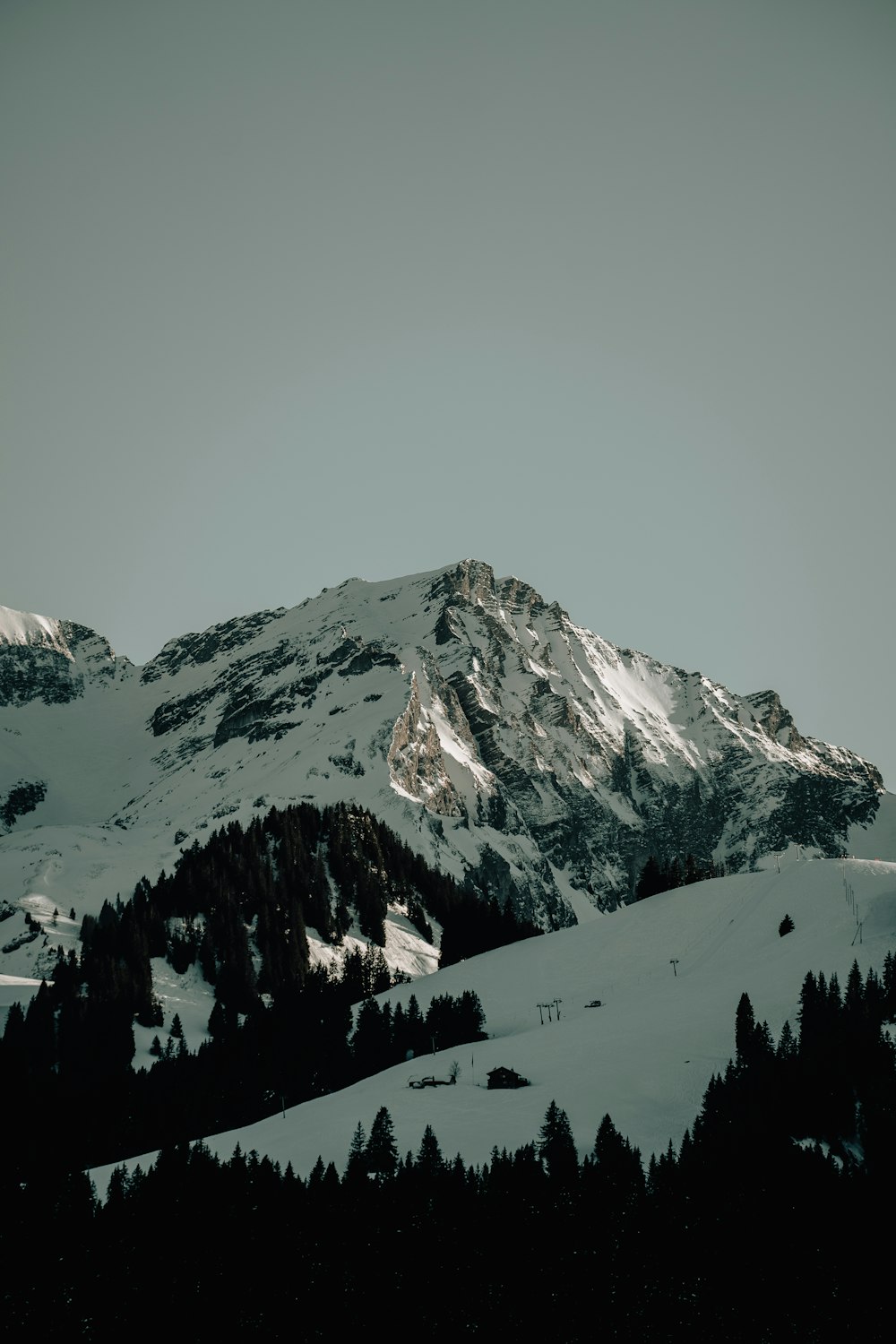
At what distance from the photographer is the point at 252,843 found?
198 metres

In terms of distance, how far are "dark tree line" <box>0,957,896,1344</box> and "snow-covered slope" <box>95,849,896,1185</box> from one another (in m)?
9.16

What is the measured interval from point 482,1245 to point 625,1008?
6078 centimetres

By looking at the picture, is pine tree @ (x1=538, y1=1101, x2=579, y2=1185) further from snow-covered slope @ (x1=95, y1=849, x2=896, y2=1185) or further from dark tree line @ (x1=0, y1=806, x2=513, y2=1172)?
dark tree line @ (x1=0, y1=806, x2=513, y2=1172)

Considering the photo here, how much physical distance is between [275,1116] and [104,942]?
57357 mm

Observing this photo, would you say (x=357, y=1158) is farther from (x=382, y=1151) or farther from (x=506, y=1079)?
(x=506, y=1079)

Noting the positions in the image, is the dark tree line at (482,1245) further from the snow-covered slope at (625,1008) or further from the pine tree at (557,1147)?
the snow-covered slope at (625,1008)

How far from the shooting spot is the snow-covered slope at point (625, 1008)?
102 meters

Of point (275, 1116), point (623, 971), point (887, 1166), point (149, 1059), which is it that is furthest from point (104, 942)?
point (887, 1166)

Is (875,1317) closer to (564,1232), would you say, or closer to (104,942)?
(564,1232)

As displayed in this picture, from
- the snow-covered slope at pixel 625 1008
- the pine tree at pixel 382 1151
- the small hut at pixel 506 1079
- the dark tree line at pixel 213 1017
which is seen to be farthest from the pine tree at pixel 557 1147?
the dark tree line at pixel 213 1017

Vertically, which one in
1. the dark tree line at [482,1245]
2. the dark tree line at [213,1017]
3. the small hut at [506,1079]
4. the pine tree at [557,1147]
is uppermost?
the dark tree line at [213,1017]

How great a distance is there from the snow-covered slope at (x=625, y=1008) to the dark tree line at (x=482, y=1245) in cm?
916

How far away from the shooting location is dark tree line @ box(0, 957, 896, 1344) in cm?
7312

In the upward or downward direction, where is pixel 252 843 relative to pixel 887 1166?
upward
